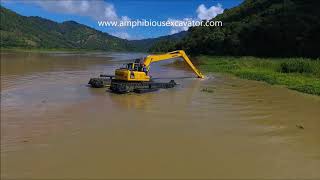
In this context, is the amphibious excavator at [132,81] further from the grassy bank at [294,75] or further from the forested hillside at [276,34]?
the forested hillside at [276,34]

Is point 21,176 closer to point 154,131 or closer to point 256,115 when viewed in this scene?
point 154,131

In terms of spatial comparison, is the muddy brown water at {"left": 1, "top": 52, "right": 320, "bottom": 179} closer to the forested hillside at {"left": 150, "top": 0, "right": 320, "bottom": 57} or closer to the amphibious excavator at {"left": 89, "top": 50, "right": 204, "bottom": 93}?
the amphibious excavator at {"left": 89, "top": 50, "right": 204, "bottom": 93}

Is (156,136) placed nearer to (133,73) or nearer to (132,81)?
(132,81)

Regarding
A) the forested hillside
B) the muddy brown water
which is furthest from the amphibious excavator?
the forested hillside

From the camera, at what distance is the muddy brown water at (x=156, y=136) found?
8.73 m

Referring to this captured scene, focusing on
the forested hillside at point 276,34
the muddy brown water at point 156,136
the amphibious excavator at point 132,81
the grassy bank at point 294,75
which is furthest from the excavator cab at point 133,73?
the forested hillside at point 276,34

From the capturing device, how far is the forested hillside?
188ft

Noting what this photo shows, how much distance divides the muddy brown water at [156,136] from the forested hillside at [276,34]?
4049 cm

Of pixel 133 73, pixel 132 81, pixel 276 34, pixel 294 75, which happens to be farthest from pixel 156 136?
pixel 276 34

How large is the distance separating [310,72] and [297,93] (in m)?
10.4

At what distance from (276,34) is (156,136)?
5694 cm

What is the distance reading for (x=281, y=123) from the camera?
14.1 m

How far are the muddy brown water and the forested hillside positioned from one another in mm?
40491

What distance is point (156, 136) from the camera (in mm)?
11680
